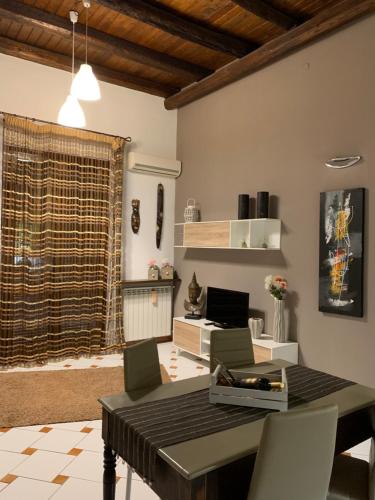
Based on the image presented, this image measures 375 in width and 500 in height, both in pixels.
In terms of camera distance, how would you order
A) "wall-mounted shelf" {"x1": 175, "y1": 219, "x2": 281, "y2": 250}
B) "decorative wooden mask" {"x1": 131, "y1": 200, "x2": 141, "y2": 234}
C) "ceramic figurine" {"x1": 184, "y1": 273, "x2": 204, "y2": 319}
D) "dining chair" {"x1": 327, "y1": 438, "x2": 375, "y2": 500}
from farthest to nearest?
1. "decorative wooden mask" {"x1": 131, "y1": 200, "x2": 141, "y2": 234}
2. "ceramic figurine" {"x1": 184, "y1": 273, "x2": 204, "y2": 319}
3. "wall-mounted shelf" {"x1": 175, "y1": 219, "x2": 281, "y2": 250}
4. "dining chair" {"x1": 327, "y1": 438, "x2": 375, "y2": 500}

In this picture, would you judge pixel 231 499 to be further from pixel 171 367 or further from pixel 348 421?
pixel 171 367

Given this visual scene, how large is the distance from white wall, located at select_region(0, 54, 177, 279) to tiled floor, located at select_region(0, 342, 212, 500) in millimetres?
2697

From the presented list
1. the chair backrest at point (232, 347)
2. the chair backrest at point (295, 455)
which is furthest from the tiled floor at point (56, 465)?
the chair backrest at point (295, 455)

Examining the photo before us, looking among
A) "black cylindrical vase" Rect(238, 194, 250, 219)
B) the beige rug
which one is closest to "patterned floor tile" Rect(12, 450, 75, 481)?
the beige rug

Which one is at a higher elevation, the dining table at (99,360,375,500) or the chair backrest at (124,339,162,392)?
the chair backrest at (124,339,162,392)

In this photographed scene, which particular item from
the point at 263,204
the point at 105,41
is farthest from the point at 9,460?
the point at 105,41

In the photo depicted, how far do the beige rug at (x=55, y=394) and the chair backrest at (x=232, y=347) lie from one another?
1.51m

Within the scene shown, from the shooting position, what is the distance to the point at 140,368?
7.13 ft

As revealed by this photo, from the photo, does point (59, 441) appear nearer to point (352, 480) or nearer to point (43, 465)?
point (43, 465)

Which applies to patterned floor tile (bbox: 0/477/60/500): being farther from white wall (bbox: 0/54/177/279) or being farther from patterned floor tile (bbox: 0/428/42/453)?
white wall (bbox: 0/54/177/279)

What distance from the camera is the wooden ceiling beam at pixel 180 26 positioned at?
378 cm

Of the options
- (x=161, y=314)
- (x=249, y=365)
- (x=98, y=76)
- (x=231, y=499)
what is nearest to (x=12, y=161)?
(x=98, y=76)

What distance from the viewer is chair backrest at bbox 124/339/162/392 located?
2090 mm

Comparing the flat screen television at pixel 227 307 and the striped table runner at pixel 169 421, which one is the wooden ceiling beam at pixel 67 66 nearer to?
the flat screen television at pixel 227 307
